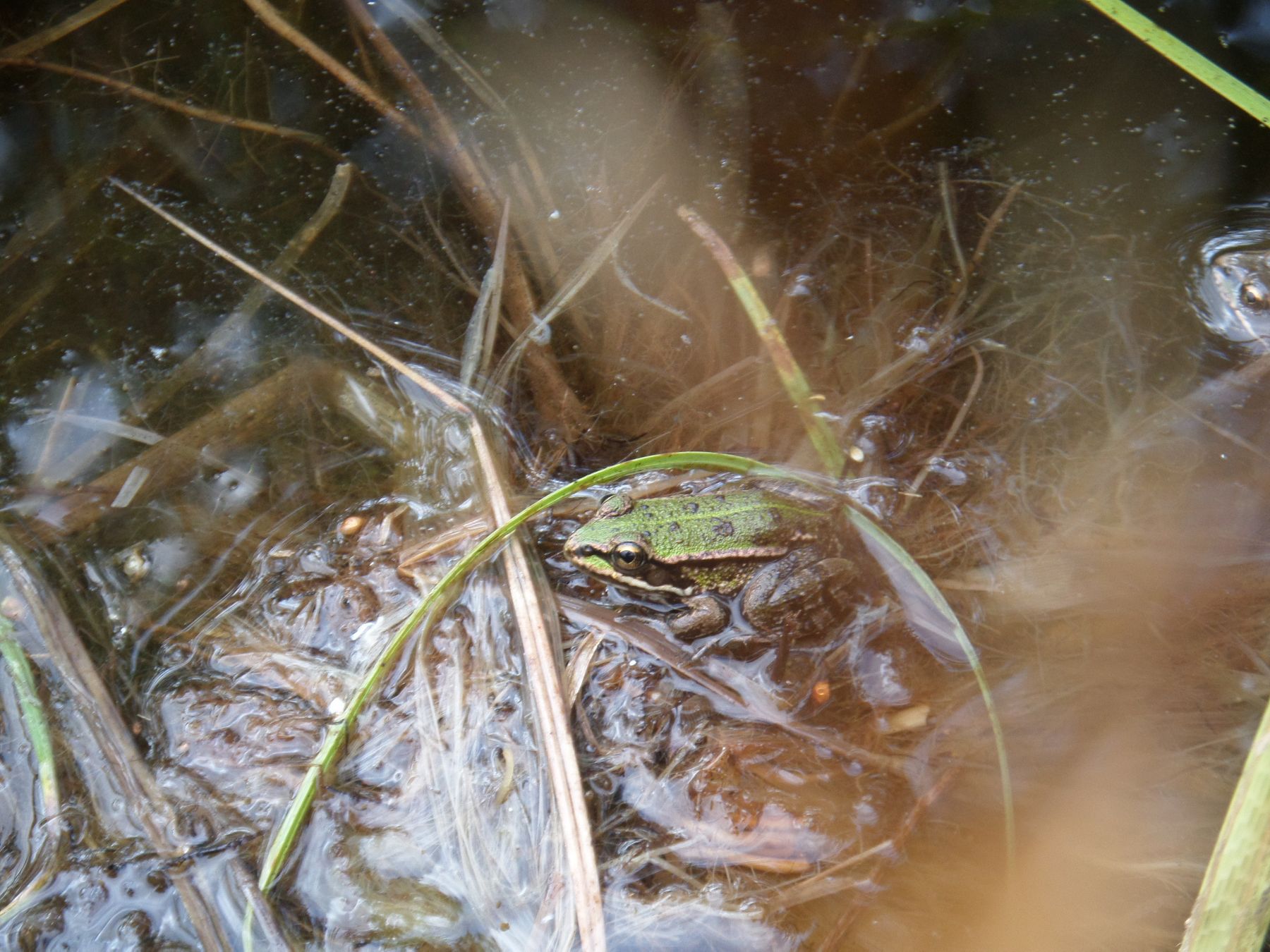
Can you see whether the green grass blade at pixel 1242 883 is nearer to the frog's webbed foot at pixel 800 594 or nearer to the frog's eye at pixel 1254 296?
the frog's webbed foot at pixel 800 594

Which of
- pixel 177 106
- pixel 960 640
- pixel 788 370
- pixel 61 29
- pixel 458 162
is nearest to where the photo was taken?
pixel 960 640

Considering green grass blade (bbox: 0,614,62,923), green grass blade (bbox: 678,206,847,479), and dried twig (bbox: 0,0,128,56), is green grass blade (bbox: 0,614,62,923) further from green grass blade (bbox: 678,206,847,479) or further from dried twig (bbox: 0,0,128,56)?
dried twig (bbox: 0,0,128,56)

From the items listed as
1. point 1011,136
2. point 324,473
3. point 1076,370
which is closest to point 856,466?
point 1076,370

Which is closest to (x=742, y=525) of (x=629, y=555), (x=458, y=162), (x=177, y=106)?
(x=629, y=555)

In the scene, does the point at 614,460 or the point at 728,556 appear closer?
the point at 728,556

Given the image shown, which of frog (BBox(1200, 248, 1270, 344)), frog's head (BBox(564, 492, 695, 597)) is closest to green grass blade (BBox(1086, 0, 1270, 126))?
frog (BBox(1200, 248, 1270, 344))

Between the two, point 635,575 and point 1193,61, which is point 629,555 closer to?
point 635,575
